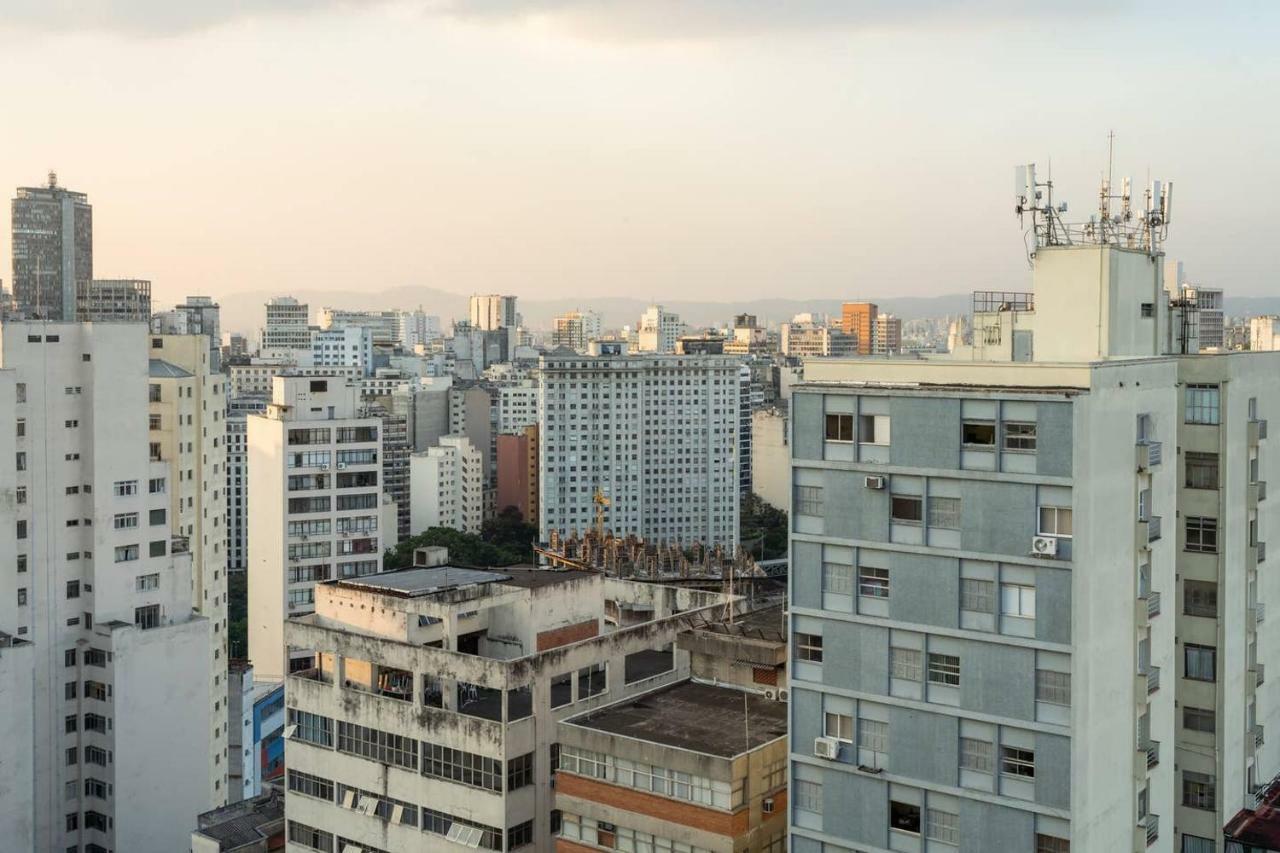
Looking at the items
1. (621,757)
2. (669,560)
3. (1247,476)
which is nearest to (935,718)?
(621,757)

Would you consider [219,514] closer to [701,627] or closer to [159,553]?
[159,553]

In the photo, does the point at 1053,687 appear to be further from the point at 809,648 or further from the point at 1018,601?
the point at 809,648

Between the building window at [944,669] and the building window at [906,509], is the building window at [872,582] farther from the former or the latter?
the building window at [944,669]

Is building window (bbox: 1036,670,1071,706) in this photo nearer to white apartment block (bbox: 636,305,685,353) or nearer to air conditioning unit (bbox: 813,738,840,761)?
air conditioning unit (bbox: 813,738,840,761)

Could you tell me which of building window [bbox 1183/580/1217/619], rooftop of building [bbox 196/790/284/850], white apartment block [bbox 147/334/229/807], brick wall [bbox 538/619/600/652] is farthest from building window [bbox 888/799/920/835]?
white apartment block [bbox 147/334/229/807]

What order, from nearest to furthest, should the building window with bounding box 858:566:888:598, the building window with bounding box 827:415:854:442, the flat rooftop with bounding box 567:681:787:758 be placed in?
1. the building window with bounding box 858:566:888:598
2. the building window with bounding box 827:415:854:442
3. the flat rooftop with bounding box 567:681:787:758

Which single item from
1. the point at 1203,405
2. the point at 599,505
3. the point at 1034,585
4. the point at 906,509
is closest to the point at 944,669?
the point at 1034,585

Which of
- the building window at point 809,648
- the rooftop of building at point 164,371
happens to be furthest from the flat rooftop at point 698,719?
the rooftop of building at point 164,371
